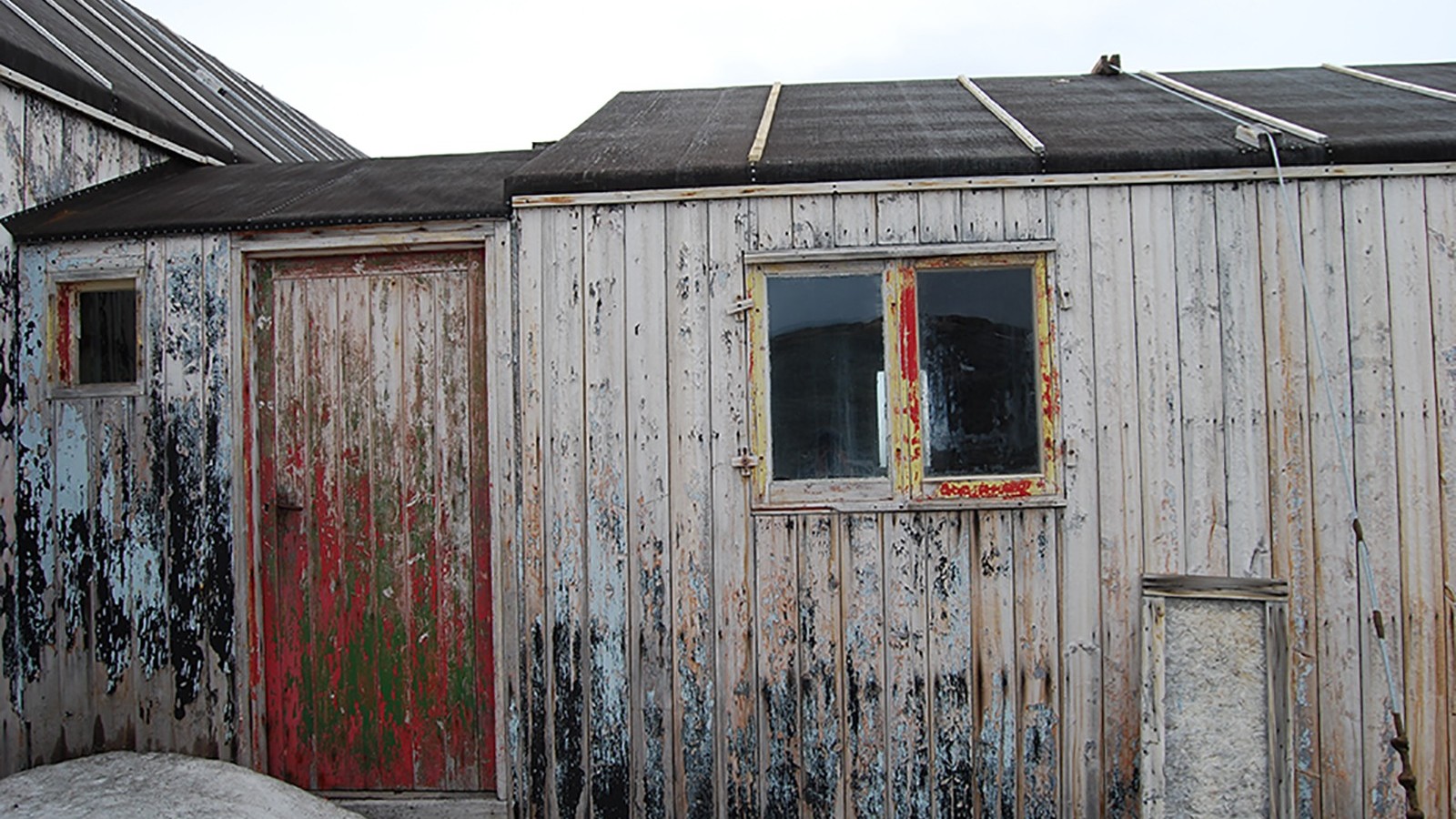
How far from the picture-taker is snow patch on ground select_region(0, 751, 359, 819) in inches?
131

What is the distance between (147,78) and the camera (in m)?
5.49

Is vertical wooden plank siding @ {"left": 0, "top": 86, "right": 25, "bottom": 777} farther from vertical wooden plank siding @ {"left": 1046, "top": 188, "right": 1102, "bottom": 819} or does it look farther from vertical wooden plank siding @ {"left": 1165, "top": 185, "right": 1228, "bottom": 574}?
vertical wooden plank siding @ {"left": 1165, "top": 185, "right": 1228, "bottom": 574}

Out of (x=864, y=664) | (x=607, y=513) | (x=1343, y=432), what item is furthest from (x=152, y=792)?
(x=1343, y=432)

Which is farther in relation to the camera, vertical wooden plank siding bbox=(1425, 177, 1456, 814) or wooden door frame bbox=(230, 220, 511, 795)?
wooden door frame bbox=(230, 220, 511, 795)

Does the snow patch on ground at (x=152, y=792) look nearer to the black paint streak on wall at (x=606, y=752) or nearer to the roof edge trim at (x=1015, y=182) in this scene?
the black paint streak on wall at (x=606, y=752)

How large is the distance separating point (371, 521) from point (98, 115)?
8.11 ft

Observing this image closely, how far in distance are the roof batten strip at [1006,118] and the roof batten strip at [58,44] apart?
4.36 metres

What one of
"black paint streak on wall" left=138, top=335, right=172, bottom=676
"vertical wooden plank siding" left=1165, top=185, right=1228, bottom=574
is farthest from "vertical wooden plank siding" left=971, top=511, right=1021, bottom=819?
"black paint streak on wall" left=138, top=335, right=172, bottom=676

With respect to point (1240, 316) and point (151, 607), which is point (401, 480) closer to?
point (151, 607)

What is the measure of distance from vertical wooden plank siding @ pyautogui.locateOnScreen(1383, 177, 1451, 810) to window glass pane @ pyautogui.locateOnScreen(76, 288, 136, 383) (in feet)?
17.5

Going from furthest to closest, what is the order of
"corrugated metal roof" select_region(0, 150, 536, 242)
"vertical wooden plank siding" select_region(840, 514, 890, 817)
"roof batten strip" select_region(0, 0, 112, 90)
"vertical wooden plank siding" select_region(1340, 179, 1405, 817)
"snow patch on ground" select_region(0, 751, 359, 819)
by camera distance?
"roof batten strip" select_region(0, 0, 112, 90), "corrugated metal roof" select_region(0, 150, 536, 242), "vertical wooden plank siding" select_region(840, 514, 890, 817), "vertical wooden plank siding" select_region(1340, 179, 1405, 817), "snow patch on ground" select_region(0, 751, 359, 819)

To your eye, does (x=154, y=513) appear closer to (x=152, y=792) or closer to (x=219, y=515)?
(x=219, y=515)

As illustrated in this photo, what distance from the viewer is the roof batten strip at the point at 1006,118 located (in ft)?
12.5

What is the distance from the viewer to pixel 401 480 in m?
4.15
